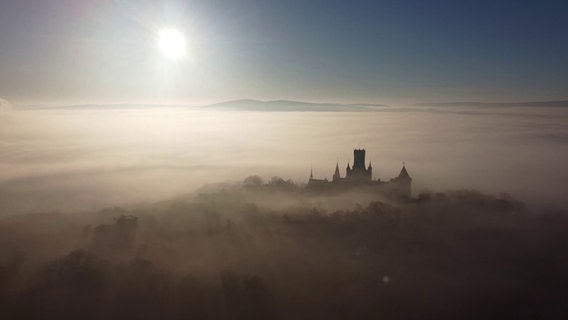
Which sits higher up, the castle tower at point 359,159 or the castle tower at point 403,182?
the castle tower at point 359,159

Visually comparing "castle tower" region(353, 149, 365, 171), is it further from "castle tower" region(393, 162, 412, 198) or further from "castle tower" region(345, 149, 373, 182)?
"castle tower" region(393, 162, 412, 198)

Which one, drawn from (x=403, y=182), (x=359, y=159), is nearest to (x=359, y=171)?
(x=359, y=159)

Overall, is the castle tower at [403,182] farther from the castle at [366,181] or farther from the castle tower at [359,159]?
the castle tower at [359,159]

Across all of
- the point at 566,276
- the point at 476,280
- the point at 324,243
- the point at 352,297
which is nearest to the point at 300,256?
the point at 324,243

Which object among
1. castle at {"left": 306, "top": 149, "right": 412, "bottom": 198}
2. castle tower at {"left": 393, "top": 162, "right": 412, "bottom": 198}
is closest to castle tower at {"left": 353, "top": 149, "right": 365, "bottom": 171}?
castle at {"left": 306, "top": 149, "right": 412, "bottom": 198}

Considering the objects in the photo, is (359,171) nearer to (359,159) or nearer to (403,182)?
(359,159)

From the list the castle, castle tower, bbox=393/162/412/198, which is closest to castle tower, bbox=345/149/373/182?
the castle

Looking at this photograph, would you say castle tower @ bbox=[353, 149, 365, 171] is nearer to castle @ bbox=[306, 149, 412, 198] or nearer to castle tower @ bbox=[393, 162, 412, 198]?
castle @ bbox=[306, 149, 412, 198]

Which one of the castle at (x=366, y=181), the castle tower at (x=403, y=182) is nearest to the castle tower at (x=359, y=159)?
the castle at (x=366, y=181)

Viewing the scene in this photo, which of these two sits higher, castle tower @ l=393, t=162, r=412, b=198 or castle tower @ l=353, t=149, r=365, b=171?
castle tower @ l=353, t=149, r=365, b=171

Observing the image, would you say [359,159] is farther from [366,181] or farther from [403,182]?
[403,182]

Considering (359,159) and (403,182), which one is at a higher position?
(359,159)
